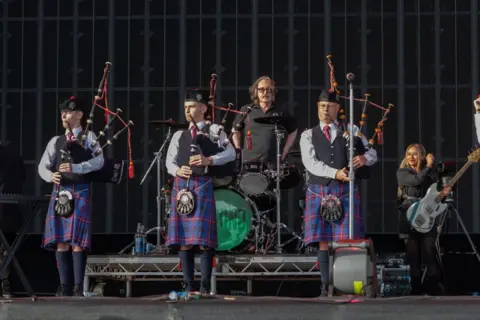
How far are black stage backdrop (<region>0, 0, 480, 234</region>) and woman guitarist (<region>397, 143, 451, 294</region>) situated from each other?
1449 millimetres

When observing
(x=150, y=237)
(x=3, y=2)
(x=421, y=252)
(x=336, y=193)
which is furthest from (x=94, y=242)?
(x=336, y=193)

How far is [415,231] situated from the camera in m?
9.33

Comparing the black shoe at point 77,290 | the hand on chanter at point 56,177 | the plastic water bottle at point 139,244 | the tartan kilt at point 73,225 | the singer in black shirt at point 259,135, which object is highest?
the singer in black shirt at point 259,135

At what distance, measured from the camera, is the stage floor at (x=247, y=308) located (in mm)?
5172

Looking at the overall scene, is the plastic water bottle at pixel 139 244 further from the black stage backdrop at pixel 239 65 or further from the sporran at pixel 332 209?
the sporran at pixel 332 209

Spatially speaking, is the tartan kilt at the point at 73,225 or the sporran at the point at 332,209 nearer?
the sporran at the point at 332,209

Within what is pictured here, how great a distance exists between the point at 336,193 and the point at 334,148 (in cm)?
32

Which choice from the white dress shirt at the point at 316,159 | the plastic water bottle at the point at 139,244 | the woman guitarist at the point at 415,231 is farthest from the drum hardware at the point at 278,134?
the white dress shirt at the point at 316,159

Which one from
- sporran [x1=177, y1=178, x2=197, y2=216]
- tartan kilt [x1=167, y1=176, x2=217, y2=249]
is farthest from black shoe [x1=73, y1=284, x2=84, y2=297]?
sporran [x1=177, y1=178, x2=197, y2=216]

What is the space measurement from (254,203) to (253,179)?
208 mm

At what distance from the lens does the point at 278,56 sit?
11.1 m

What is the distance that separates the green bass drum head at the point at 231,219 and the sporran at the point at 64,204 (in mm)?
1813

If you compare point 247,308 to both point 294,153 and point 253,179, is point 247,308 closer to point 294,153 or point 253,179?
point 253,179

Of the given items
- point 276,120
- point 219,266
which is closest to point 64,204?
point 219,266
